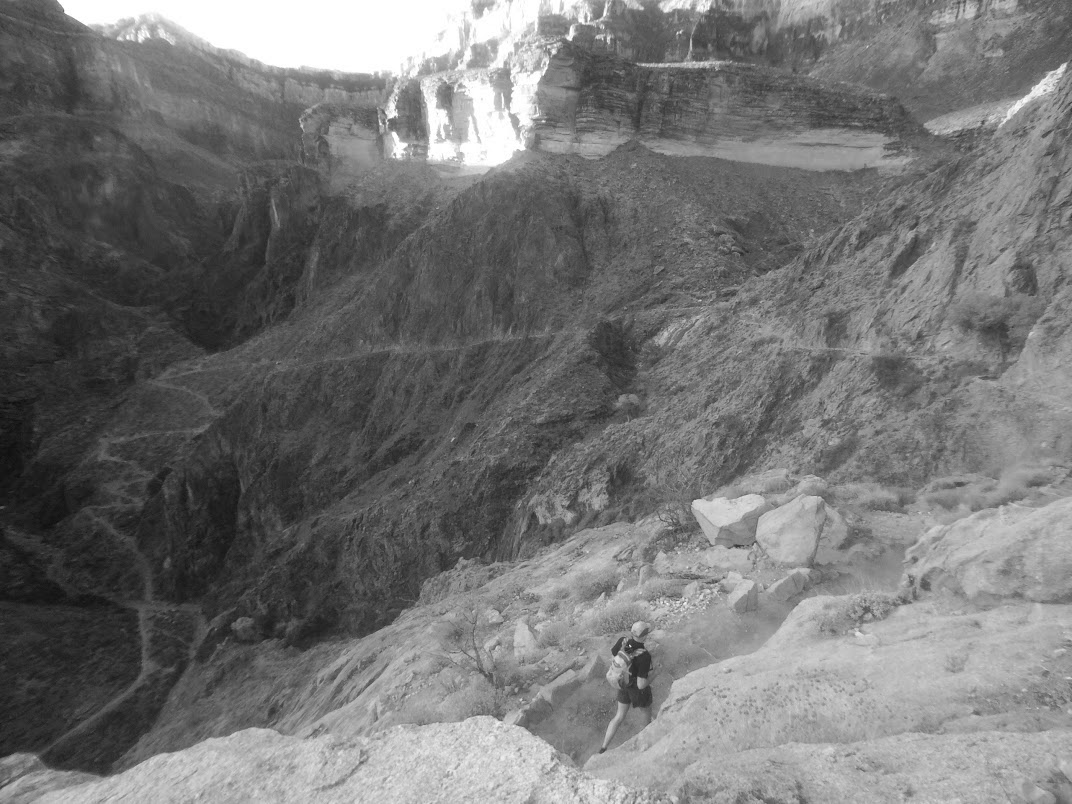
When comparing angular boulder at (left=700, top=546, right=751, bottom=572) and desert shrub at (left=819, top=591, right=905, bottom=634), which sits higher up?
desert shrub at (left=819, top=591, right=905, bottom=634)

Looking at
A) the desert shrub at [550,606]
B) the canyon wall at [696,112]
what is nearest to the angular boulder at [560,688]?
the desert shrub at [550,606]

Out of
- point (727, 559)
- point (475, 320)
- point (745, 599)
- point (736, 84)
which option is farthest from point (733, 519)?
point (736, 84)

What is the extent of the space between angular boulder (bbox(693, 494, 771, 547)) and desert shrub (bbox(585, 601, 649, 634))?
1.52 m

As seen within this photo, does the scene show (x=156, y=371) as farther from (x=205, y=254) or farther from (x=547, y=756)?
(x=547, y=756)

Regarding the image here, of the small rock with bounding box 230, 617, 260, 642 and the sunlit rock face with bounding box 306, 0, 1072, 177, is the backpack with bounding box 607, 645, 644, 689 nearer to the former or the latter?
the small rock with bounding box 230, 617, 260, 642

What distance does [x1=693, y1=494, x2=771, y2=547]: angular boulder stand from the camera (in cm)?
719

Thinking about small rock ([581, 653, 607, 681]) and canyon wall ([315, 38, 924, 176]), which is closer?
small rock ([581, 653, 607, 681])

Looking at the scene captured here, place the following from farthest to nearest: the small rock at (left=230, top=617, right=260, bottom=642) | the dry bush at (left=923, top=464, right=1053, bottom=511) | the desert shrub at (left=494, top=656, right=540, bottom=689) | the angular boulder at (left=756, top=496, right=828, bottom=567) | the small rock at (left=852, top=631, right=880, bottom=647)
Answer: the small rock at (left=230, top=617, right=260, bottom=642)
the angular boulder at (left=756, top=496, right=828, bottom=567)
the dry bush at (left=923, top=464, right=1053, bottom=511)
the desert shrub at (left=494, top=656, right=540, bottom=689)
the small rock at (left=852, top=631, right=880, bottom=647)

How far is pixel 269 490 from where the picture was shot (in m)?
23.7

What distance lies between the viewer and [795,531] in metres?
6.49

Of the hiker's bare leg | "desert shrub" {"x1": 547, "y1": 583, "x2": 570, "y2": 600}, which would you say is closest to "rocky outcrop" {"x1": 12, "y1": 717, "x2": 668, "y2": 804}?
the hiker's bare leg

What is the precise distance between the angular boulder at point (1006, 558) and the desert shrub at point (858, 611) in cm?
31

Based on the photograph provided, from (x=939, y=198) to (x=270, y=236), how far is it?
40762 mm

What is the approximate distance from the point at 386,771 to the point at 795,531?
493cm
